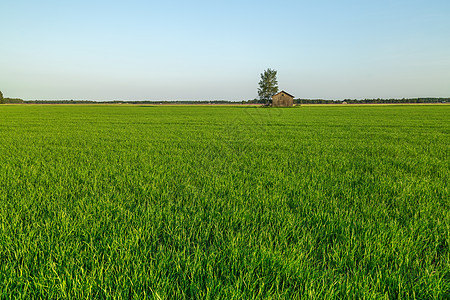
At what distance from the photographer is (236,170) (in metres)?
5.83

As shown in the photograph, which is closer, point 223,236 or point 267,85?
point 223,236

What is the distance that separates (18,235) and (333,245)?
355cm

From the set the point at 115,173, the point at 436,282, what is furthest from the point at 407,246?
the point at 115,173

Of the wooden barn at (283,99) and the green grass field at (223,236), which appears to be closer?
the green grass field at (223,236)

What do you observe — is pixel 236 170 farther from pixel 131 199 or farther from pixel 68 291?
pixel 68 291

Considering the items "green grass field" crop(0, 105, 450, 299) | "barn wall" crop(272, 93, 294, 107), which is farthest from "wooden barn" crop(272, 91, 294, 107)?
"green grass field" crop(0, 105, 450, 299)

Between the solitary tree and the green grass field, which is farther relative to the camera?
the solitary tree

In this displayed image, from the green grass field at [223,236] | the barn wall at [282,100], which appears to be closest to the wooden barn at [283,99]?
the barn wall at [282,100]

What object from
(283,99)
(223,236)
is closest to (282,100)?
(283,99)

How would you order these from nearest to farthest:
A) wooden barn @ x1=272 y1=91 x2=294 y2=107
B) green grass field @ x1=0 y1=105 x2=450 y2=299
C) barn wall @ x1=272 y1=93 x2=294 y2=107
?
green grass field @ x1=0 y1=105 x2=450 y2=299, wooden barn @ x1=272 y1=91 x2=294 y2=107, barn wall @ x1=272 y1=93 x2=294 y2=107

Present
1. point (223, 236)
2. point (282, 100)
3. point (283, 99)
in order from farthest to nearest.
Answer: point (282, 100) < point (283, 99) < point (223, 236)

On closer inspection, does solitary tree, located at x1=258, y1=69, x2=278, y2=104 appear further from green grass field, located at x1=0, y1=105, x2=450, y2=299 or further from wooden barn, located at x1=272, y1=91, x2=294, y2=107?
green grass field, located at x1=0, y1=105, x2=450, y2=299

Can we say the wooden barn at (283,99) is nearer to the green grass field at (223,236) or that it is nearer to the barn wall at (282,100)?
the barn wall at (282,100)

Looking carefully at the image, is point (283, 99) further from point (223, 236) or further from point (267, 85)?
point (223, 236)
